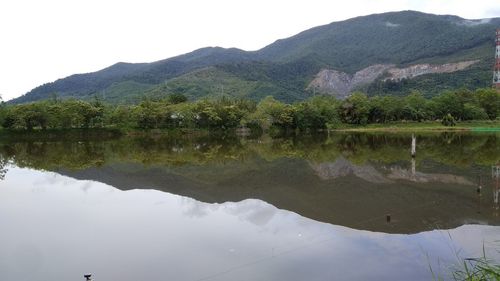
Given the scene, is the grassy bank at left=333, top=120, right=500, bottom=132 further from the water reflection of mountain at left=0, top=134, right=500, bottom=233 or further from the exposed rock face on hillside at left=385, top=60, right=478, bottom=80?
the exposed rock face on hillside at left=385, top=60, right=478, bottom=80

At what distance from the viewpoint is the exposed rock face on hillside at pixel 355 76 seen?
16075 centimetres

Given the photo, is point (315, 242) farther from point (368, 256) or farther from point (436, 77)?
point (436, 77)

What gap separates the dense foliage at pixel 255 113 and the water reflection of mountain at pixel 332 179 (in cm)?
2554

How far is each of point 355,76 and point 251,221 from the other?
18581 cm

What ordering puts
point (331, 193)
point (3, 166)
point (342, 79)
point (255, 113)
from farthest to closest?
point (342, 79)
point (255, 113)
point (3, 166)
point (331, 193)

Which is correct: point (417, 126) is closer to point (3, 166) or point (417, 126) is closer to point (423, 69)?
point (3, 166)

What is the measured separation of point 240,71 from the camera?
168 m

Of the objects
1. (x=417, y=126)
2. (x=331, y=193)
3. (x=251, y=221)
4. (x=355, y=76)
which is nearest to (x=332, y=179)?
(x=331, y=193)


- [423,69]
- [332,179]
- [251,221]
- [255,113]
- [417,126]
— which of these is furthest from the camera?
[423,69]

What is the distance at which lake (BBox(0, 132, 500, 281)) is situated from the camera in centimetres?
954

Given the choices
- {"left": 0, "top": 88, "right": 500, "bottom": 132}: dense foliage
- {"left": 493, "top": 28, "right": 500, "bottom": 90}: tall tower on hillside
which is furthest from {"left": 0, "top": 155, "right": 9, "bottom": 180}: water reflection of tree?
{"left": 493, "top": 28, "right": 500, "bottom": 90}: tall tower on hillside

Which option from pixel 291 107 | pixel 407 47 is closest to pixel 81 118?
pixel 291 107

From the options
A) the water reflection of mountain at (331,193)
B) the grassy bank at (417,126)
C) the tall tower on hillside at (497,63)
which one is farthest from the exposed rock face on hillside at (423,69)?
the water reflection of mountain at (331,193)

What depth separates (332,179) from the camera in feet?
69.2
